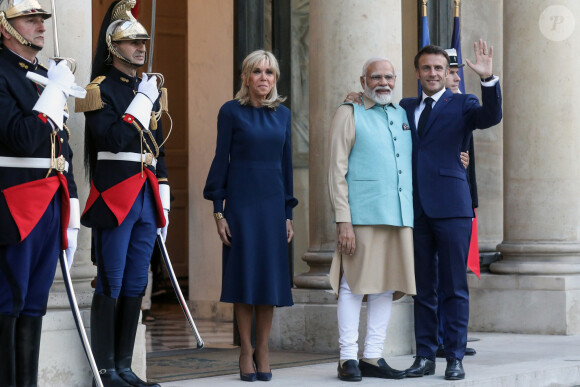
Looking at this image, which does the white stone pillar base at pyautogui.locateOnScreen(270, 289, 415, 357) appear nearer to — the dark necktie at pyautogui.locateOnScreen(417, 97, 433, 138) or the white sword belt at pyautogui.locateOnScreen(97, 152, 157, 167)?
the dark necktie at pyautogui.locateOnScreen(417, 97, 433, 138)

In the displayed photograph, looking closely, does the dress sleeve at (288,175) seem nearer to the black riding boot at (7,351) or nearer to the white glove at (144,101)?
the white glove at (144,101)

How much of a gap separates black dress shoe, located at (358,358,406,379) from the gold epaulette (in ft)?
7.22

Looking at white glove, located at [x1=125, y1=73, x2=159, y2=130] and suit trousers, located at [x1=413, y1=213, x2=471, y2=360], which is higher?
white glove, located at [x1=125, y1=73, x2=159, y2=130]

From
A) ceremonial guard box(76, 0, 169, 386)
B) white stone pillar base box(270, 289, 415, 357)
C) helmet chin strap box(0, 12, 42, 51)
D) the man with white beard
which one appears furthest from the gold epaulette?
white stone pillar base box(270, 289, 415, 357)

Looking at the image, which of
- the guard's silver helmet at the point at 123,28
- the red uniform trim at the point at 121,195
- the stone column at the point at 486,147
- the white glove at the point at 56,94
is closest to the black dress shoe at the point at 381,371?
the red uniform trim at the point at 121,195

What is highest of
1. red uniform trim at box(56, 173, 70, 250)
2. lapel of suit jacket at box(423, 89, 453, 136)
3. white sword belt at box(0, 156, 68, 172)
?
lapel of suit jacket at box(423, 89, 453, 136)

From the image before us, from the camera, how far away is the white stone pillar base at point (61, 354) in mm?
5945

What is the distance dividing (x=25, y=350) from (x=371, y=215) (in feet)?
7.39

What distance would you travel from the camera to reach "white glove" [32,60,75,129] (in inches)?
210

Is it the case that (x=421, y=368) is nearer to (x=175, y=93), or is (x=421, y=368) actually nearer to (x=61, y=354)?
(x=61, y=354)

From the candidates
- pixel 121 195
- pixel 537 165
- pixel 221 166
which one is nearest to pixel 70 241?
pixel 121 195

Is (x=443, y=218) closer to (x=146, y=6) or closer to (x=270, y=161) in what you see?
(x=270, y=161)

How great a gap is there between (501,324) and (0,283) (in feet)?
19.0

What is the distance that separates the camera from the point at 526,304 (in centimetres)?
1000
